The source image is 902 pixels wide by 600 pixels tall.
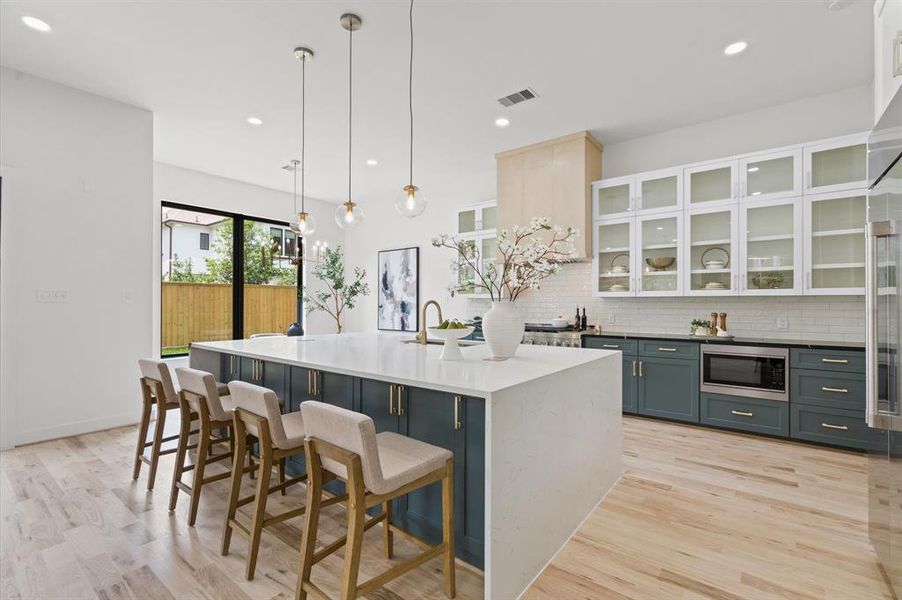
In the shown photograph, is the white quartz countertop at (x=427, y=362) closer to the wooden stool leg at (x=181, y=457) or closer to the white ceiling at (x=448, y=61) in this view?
the wooden stool leg at (x=181, y=457)

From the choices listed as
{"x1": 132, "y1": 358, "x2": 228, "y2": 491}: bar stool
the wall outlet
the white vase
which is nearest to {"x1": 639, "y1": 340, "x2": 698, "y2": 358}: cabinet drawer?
the white vase

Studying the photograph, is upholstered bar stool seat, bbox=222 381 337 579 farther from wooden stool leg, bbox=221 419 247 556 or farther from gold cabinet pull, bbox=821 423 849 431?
gold cabinet pull, bbox=821 423 849 431

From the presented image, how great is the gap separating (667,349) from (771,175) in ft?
6.08

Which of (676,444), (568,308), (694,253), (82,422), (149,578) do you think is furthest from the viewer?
(568,308)

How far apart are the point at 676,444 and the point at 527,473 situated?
96.1 inches

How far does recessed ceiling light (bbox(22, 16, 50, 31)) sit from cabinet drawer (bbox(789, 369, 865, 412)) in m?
6.23

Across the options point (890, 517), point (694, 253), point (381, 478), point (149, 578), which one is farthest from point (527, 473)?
point (694, 253)

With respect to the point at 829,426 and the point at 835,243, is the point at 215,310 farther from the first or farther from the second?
the point at 835,243

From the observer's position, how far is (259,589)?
69.6 inches

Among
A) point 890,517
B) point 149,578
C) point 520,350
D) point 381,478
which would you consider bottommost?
point 149,578

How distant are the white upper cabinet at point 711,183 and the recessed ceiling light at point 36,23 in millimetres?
5384

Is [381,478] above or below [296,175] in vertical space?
below

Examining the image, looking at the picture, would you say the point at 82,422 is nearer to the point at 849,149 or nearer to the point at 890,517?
the point at 890,517

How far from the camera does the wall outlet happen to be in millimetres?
3665
